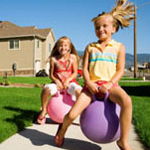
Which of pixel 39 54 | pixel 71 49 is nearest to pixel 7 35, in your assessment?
pixel 39 54

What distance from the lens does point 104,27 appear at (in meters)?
3.62

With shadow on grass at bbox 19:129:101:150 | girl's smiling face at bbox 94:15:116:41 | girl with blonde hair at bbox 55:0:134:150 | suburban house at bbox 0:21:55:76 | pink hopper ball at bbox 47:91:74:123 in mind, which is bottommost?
shadow on grass at bbox 19:129:101:150

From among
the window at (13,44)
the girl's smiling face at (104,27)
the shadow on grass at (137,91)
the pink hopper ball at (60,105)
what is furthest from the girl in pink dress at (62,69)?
the window at (13,44)

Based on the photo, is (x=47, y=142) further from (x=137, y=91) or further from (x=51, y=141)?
(x=137, y=91)

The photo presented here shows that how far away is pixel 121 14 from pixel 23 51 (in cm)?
3342

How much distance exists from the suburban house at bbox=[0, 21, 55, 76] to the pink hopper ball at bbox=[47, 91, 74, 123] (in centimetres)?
3065

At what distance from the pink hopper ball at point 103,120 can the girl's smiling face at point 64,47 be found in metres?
1.98

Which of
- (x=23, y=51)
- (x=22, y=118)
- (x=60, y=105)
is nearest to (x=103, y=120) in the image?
(x=60, y=105)

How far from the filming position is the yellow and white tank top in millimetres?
3514

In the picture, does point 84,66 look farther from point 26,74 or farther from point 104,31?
point 26,74

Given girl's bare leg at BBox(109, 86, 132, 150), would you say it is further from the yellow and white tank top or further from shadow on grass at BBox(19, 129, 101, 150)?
shadow on grass at BBox(19, 129, 101, 150)

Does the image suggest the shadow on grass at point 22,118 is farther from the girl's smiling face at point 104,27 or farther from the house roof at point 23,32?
the house roof at point 23,32

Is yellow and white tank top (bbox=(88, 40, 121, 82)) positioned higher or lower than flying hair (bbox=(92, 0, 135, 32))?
lower

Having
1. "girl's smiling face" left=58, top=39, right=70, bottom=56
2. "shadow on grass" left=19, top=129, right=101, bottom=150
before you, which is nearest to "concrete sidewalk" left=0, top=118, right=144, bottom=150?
"shadow on grass" left=19, top=129, right=101, bottom=150
